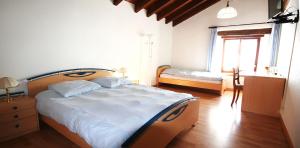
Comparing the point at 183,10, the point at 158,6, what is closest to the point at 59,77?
the point at 158,6

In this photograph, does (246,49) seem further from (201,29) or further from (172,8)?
(172,8)

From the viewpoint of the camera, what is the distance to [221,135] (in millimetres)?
2330

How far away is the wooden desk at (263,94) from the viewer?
118 inches

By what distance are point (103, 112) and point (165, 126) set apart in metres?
0.71

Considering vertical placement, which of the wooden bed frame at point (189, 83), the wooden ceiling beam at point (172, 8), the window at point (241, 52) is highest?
the wooden ceiling beam at point (172, 8)

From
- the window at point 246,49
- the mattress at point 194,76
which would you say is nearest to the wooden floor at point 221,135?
the mattress at point 194,76

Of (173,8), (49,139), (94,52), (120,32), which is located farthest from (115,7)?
(49,139)

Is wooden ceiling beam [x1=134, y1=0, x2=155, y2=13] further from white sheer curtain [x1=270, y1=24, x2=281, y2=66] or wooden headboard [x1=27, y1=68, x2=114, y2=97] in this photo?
white sheer curtain [x1=270, y1=24, x2=281, y2=66]

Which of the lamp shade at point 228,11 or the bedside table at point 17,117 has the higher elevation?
the lamp shade at point 228,11

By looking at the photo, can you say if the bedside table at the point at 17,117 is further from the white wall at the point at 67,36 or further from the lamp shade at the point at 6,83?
the white wall at the point at 67,36

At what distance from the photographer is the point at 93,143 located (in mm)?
1453

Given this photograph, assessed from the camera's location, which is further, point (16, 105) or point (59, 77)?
point (59, 77)

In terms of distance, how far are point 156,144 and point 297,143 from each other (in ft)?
5.19

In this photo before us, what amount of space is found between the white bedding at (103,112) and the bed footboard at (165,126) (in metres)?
0.07
